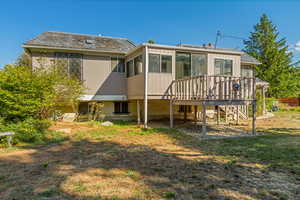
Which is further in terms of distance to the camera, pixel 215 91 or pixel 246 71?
pixel 246 71

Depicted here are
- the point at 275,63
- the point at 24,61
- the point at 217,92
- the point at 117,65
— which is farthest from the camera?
the point at 275,63

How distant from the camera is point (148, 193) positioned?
306cm

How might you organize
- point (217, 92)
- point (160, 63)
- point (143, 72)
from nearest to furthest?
point (217, 92) → point (143, 72) → point (160, 63)

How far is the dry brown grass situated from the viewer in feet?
10.0

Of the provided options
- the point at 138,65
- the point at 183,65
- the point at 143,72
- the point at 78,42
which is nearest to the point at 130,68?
the point at 138,65

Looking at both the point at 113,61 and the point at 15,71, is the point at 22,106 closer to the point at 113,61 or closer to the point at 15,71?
the point at 15,71

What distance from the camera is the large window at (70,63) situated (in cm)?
1105

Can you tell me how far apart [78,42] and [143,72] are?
5812 mm

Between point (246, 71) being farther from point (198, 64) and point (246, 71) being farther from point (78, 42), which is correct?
point (78, 42)

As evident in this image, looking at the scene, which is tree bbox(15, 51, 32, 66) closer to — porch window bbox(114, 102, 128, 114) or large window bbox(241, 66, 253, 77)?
porch window bbox(114, 102, 128, 114)

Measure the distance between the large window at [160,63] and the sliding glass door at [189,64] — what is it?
0.58 meters

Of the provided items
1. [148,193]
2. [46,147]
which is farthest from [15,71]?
[148,193]

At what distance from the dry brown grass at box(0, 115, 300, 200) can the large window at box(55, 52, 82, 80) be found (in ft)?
20.0

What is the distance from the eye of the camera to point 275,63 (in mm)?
27375
